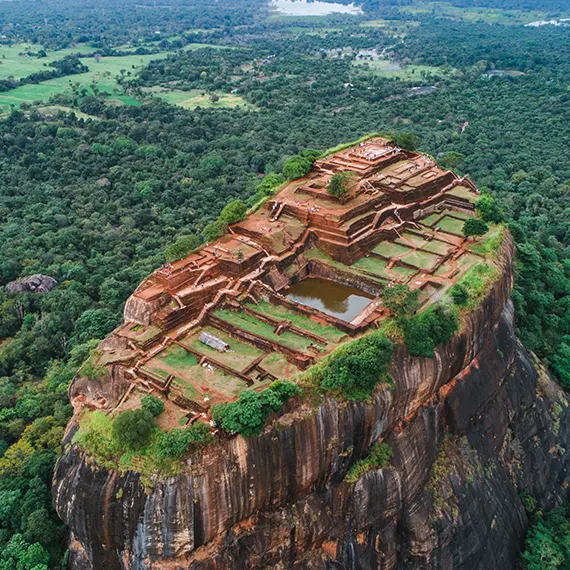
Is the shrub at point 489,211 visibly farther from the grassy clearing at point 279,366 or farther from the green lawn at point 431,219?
the grassy clearing at point 279,366

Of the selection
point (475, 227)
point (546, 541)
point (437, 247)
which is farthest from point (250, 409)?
point (475, 227)

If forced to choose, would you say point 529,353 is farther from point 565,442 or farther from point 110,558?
point 110,558

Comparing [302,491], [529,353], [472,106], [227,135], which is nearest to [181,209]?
[227,135]

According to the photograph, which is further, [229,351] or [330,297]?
[330,297]

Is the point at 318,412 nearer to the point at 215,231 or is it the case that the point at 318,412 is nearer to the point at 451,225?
the point at 215,231

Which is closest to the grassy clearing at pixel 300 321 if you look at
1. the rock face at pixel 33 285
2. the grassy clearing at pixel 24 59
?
the rock face at pixel 33 285

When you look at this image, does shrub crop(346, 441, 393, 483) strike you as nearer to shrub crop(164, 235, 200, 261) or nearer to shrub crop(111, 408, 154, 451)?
shrub crop(111, 408, 154, 451)
